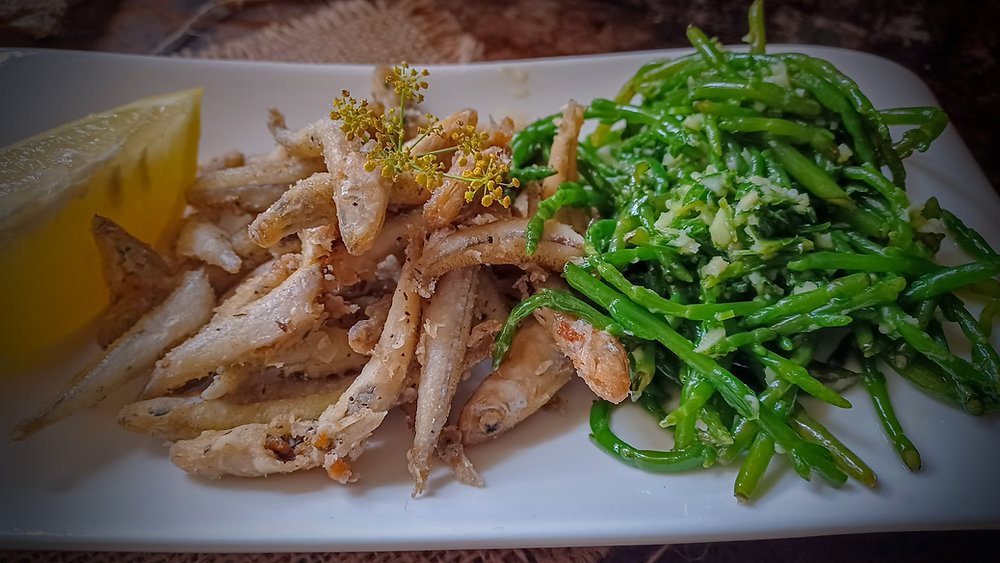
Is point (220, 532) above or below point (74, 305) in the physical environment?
below

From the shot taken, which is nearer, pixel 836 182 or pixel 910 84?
pixel 836 182

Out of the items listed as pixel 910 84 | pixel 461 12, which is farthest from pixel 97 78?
pixel 910 84

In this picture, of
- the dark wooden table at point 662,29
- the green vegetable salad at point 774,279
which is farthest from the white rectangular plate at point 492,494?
the dark wooden table at point 662,29

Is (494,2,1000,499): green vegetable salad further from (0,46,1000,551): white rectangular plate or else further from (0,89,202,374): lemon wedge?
(0,89,202,374): lemon wedge

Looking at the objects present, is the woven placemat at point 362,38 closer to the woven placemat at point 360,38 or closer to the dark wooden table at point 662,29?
the woven placemat at point 360,38

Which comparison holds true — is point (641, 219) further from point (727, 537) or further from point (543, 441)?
point (727, 537)

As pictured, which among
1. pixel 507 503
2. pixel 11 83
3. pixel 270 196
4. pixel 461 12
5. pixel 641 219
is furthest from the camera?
pixel 461 12

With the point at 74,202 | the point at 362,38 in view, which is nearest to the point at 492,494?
the point at 74,202

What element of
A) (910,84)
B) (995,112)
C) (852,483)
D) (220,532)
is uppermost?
(910,84)
